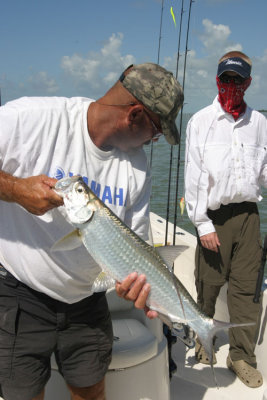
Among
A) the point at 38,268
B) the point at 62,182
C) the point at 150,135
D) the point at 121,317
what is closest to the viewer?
the point at 62,182

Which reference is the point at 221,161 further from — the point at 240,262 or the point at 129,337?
the point at 129,337

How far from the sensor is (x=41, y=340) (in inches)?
83.7

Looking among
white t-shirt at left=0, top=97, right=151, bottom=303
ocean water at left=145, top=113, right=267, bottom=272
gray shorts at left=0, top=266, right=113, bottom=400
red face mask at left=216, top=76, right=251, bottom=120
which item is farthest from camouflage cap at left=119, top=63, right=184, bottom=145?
ocean water at left=145, top=113, right=267, bottom=272

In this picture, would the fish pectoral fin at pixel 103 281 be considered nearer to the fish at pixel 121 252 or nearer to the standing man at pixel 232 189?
the fish at pixel 121 252

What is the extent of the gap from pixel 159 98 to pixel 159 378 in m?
1.86

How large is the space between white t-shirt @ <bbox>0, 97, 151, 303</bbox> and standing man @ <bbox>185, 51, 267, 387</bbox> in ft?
4.81

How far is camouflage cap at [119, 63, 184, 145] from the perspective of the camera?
2008 mm

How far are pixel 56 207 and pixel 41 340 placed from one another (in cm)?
75

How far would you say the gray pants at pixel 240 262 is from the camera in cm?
356

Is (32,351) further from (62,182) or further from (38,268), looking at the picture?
(62,182)

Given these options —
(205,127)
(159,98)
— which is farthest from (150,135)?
(205,127)

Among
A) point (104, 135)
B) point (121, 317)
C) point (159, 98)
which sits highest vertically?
point (159, 98)

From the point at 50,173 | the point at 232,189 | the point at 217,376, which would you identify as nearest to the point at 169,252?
the point at 50,173

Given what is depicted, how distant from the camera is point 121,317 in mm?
3207
